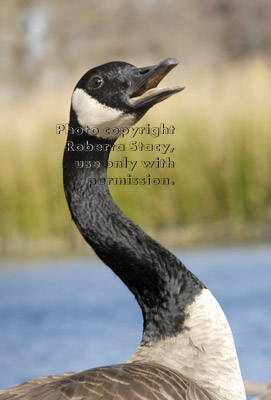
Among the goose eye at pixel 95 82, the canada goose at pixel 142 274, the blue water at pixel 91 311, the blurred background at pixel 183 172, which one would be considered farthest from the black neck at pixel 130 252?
the blurred background at pixel 183 172

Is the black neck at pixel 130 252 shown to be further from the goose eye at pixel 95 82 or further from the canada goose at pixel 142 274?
the goose eye at pixel 95 82

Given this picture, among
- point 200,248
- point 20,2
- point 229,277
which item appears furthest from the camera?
point 20,2

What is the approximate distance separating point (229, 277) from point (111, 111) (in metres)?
4.41

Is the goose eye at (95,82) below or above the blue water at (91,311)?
above

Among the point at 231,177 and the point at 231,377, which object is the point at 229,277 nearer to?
the point at 231,177

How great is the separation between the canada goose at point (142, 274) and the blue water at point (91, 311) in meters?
1.91

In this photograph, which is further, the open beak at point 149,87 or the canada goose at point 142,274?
the open beak at point 149,87

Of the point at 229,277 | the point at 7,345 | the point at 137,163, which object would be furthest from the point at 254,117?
the point at 7,345

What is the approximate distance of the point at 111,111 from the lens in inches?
99.2

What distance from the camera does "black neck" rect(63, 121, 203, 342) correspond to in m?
2.44

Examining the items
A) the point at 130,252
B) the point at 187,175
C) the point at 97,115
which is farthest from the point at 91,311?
the point at 97,115

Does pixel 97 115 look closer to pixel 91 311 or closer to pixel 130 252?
pixel 130 252

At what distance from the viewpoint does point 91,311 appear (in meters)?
6.27

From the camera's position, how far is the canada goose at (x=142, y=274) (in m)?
2.22
